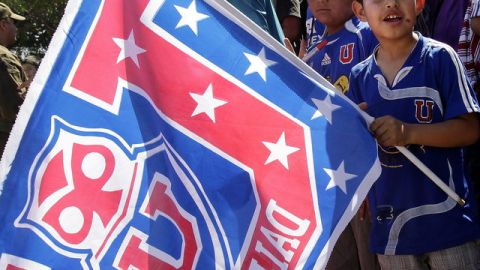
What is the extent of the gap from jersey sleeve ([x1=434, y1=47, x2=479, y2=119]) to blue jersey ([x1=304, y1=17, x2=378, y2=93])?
2.54 feet

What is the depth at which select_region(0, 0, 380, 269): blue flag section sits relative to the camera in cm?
279

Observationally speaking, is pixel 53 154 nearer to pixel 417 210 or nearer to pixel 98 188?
pixel 98 188

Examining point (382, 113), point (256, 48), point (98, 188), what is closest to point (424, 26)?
point (382, 113)

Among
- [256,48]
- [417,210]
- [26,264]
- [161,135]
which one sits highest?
[256,48]

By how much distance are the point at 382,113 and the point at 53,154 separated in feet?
3.99

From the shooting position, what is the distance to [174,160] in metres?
2.92

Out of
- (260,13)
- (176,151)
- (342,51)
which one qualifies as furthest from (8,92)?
(176,151)

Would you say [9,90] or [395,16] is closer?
[395,16]

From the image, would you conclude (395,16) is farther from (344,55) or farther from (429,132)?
(344,55)

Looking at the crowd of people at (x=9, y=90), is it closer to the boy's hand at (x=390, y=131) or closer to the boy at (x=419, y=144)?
the boy at (x=419, y=144)

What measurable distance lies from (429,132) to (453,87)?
20cm

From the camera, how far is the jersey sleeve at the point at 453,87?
3.02m

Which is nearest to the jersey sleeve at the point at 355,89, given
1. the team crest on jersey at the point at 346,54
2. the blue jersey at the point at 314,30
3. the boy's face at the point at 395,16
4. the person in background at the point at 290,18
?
the boy's face at the point at 395,16

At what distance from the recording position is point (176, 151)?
2.92m
